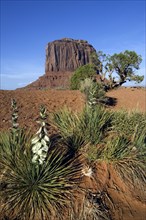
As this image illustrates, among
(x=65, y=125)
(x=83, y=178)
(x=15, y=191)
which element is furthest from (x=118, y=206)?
(x=65, y=125)

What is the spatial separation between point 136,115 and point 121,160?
8.14ft

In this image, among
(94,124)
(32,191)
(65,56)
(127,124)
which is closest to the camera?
(32,191)

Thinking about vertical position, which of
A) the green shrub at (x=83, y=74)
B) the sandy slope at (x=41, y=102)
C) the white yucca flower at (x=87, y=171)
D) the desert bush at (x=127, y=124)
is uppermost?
the green shrub at (x=83, y=74)

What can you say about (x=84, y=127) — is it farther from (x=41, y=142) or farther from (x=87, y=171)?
(x=41, y=142)

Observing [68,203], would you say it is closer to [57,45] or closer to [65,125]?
[65,125]

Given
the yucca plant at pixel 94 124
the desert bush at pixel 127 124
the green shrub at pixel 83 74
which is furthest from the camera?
the green shrub at pixel 83 74

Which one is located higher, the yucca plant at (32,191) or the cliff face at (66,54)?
the cliff face at (66,54)

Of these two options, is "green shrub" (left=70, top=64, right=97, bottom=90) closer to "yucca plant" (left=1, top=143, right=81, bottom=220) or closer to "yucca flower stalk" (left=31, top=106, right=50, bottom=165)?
"yucca plant" (left=1, top=143, right=81, bottom=220)

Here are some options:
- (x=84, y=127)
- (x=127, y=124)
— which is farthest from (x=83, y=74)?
(x=84, y=127)

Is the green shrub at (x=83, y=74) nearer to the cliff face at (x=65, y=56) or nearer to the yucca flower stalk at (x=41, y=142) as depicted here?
the yucca flower stalk at (x=41, y=142)

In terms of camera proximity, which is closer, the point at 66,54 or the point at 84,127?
the point at 84,127

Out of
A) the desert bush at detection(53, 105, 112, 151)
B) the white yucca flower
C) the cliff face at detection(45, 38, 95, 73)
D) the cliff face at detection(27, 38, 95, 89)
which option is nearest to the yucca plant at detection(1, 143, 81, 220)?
the white yucca flower

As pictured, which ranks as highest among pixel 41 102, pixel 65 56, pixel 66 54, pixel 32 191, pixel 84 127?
pixel 66 54

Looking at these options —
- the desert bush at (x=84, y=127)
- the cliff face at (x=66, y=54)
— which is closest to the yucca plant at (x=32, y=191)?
the desert bush at (x=84, y=127)
